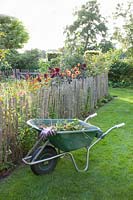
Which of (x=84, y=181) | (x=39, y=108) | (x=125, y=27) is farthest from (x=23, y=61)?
(x=84, y=181)

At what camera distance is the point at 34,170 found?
3461 mm

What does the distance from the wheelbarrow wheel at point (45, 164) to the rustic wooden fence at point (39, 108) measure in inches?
15.7

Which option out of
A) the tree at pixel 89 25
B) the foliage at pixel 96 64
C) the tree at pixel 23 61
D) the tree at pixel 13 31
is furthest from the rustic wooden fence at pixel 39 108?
the tree at pixel 89 25

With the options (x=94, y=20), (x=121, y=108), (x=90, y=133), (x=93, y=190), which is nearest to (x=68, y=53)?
(x=121, y=108)

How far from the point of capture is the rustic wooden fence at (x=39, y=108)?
3604mm

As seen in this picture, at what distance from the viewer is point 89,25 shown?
92.2ft

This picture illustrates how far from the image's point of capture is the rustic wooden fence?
11.8 feet

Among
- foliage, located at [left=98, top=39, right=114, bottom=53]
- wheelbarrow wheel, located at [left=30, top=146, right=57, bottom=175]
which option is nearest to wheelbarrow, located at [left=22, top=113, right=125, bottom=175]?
wheelbarrow wheel, located at [left=30, top=146, right=57, bottom=175]

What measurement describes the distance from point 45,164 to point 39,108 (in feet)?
3.18

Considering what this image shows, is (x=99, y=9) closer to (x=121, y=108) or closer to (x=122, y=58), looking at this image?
(x=122, y=58)

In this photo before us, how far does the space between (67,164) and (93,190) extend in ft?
2.51

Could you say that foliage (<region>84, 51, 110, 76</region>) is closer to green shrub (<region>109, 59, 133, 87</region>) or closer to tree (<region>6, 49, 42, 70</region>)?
green shrub (<region>109, 59, 133, 87</region>)

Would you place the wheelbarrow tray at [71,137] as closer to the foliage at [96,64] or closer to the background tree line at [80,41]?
the background tree line at [80,41]

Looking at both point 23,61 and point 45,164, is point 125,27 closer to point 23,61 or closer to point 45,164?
point 23,61
